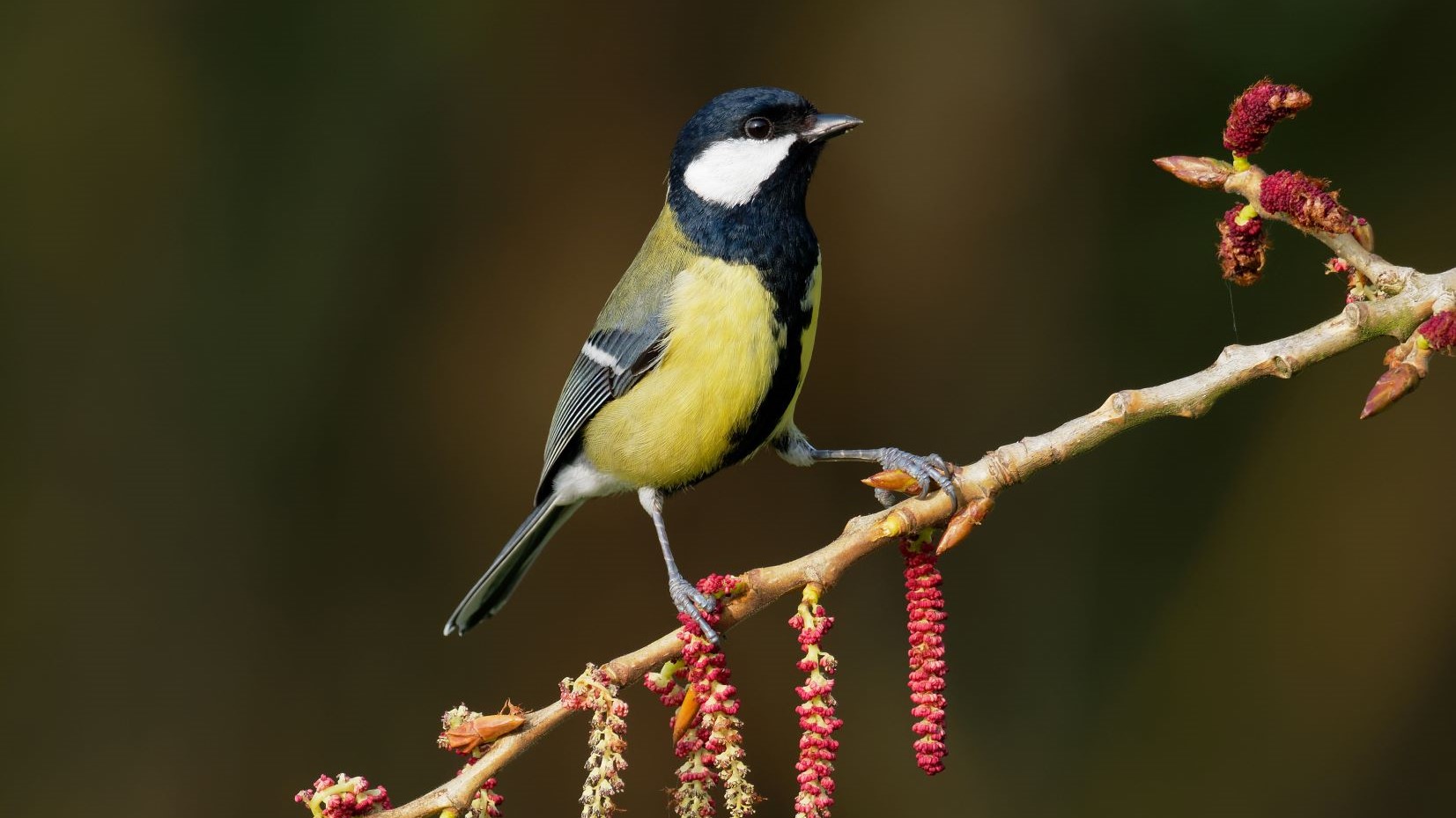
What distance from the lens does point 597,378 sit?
234cm

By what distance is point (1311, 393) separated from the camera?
324 cm

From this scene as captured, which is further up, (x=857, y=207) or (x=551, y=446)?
(x=857, y=207)

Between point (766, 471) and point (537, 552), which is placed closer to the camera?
point (537, 552)

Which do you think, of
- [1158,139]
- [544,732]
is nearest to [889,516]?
[544,732]

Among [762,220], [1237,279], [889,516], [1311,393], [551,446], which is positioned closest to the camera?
[889,516]

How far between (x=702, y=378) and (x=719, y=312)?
11 centimetres

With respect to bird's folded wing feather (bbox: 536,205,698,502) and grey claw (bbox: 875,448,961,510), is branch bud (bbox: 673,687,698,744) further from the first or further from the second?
bird's folded wing feather (bbox: 536,205,698,502)

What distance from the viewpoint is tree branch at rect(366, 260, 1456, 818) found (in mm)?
1416

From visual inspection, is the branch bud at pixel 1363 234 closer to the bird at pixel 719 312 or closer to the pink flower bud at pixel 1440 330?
A: the pink flower bud at pixel 1440 330

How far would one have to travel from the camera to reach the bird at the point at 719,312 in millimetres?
2072

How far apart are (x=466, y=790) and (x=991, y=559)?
2234mm

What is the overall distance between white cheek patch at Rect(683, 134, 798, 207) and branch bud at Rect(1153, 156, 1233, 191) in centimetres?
73

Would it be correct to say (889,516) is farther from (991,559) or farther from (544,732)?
(991,559)

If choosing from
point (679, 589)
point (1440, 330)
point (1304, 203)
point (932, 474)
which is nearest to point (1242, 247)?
point (1304, 203)
